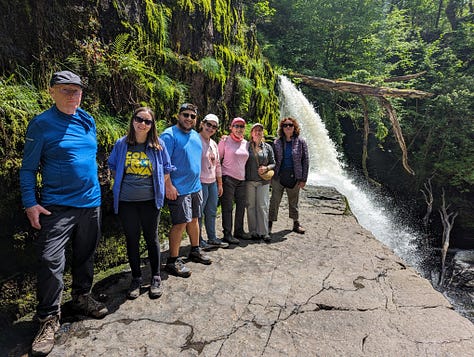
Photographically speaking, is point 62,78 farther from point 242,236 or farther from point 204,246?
point 242,236

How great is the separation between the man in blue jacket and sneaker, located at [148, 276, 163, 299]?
2.85 ft

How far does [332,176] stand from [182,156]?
9.75 meters

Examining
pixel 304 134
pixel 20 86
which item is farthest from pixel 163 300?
pixel 304 134

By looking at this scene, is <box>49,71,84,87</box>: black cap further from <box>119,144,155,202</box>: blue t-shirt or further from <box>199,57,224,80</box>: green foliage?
<box>199,57,224,80</box>: green foliage

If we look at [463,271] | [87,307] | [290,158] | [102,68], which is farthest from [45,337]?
[463,271]

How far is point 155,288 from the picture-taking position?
3.13 m

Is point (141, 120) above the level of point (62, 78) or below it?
below

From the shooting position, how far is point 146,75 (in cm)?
432

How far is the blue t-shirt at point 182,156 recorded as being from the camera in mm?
3410

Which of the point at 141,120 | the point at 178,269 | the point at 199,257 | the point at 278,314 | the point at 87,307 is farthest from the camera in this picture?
the point at 199,257

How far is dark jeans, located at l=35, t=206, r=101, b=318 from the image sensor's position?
2375 mm

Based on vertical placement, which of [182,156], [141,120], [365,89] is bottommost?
[182,156]

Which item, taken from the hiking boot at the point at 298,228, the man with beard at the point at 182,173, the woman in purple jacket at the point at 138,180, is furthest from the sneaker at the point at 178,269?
the hiking boot at the point at 298,228

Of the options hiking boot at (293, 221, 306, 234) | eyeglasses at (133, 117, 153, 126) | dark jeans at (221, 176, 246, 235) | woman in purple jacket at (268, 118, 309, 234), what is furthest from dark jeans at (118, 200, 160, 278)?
hiking boot at (293, 221, 306, 234)
